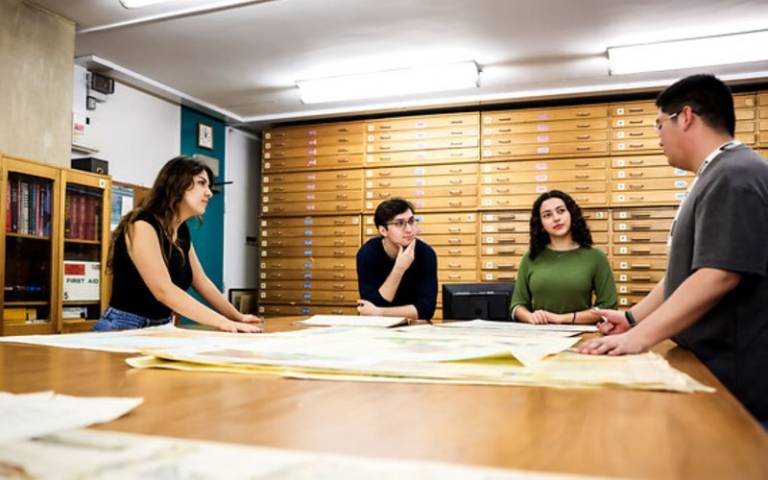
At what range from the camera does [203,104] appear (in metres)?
5.98

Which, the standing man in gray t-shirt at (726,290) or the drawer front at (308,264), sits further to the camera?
the drawer front at (308,264)

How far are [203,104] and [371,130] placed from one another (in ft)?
5.34

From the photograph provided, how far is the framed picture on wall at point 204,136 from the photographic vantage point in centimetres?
616

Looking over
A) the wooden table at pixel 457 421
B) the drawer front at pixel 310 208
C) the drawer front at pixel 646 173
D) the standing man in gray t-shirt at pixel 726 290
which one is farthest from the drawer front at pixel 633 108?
the wooden table at pixel 457 421

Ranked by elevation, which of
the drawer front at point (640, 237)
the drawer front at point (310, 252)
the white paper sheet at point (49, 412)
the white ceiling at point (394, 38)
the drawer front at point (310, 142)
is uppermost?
the white ceiling at point (394, 38)

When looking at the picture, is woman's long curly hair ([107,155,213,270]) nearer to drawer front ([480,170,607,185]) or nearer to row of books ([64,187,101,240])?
row of books ([64,187,101,240])

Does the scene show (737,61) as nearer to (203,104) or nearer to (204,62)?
(204,62)

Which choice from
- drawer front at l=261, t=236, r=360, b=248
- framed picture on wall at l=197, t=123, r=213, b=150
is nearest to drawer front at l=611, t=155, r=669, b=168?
drawer front at l=261, t=236, r=360, b=248

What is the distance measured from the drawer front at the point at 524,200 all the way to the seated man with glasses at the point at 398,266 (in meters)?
2.62

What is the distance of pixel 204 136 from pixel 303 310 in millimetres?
1995

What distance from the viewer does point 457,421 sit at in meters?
0.61

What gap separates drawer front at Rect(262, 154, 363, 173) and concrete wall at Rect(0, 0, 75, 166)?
7.80 feet

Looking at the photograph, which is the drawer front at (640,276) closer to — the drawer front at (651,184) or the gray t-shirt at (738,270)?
the drawer front at (651,184)

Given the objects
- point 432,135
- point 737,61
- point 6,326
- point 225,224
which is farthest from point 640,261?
point 6,326
